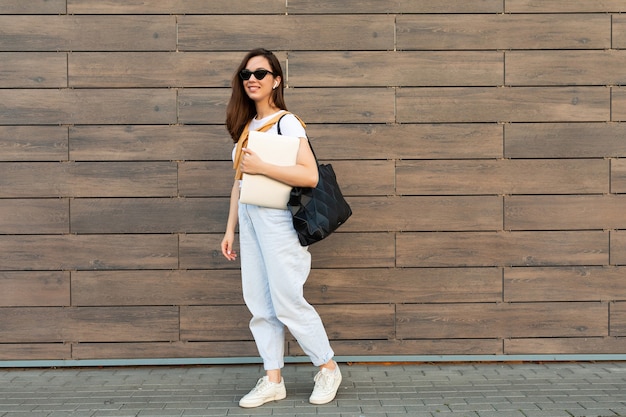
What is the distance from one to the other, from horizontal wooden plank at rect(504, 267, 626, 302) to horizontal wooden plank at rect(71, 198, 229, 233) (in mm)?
2048

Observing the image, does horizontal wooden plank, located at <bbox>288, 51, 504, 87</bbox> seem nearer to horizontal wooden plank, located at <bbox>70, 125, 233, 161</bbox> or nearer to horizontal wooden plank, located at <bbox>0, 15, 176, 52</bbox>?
horizontal wooden plank, located at <bbox>70, 125, 233, 161</bbox>

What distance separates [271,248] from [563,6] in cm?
269

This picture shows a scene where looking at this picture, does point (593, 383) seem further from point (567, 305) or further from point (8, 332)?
point (8, 332)

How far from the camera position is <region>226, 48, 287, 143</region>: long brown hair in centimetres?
395

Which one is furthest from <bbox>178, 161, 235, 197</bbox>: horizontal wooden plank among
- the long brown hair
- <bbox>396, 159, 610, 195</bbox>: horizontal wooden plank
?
<bbox>396, 159, 610, 195</bbox>: horizontal wooden plank

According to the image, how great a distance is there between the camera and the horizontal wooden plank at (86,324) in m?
4.82

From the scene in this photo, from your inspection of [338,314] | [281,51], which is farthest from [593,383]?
[281,51]

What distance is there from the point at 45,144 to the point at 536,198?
3.39 metres

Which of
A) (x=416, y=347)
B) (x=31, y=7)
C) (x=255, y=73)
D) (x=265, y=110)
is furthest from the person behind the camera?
(x=416, y=347)

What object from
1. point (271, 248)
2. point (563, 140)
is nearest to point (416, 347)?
point (271, 248)

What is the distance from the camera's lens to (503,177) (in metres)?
Result: 4.84

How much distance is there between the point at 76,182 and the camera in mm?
4801

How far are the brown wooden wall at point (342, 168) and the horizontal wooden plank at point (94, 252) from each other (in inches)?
0.5

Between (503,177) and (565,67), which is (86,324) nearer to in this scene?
(503,177)
